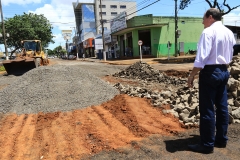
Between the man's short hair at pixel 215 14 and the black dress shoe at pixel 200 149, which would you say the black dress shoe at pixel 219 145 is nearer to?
the black dress shoe at pixel 200 149

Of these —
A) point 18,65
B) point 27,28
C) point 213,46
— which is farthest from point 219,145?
point 27,28

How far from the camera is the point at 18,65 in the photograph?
14953 mm

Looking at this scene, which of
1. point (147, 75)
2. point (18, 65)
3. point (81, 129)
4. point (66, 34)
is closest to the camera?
point (81, 129)

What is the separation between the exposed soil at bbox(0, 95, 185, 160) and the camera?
142 inches

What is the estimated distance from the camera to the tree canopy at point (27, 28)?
1364 inches

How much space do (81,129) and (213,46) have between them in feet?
9.64

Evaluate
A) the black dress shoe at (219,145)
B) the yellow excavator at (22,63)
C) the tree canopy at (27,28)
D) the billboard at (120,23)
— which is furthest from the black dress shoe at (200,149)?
the tree canopy at (27,28)

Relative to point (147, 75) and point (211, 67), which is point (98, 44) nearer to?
point (147, 75)

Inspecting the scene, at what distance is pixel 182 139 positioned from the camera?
3.58 m

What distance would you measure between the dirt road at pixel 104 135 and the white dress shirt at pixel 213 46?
1.30 m

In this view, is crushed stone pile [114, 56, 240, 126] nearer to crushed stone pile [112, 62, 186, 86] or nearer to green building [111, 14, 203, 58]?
crushed stone pile [112, 62, 186, 86]

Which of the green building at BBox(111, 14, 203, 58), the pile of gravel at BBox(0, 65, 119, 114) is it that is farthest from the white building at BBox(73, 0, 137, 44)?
the pile of gravel at BBox(0, 65, 119, 114)

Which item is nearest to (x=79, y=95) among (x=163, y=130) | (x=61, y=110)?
(x=61, y=110)

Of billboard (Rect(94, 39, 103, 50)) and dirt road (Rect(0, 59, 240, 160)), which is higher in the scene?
billboard (Rect(94, 39, 103, 50))
